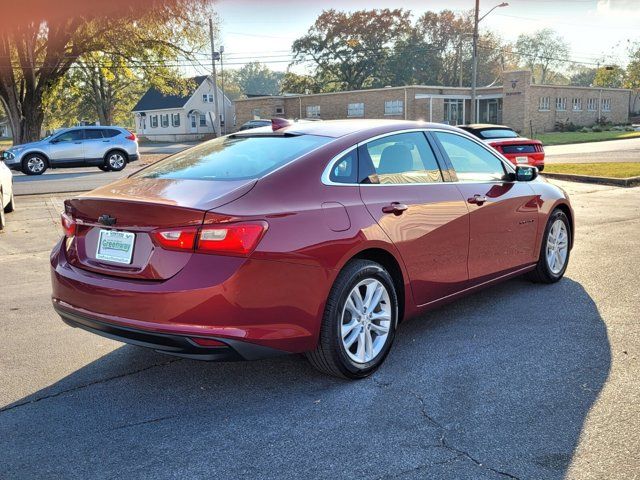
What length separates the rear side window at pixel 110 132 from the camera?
2300cm

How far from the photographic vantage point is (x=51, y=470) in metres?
2.88

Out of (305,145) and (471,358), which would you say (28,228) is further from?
(471,358)

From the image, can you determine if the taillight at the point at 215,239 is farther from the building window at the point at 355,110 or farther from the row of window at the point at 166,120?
the row of window at the point at 166,120

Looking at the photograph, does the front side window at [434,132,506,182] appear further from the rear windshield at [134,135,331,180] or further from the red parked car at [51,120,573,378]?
the rear windshield at [134,135,331,180]

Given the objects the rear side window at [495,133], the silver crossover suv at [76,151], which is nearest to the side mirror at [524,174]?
the rear side window at [495,133]

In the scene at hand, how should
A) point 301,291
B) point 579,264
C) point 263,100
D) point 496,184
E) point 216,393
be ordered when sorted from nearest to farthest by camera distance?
point 301,291, point 216,393, point 496,184, point 579,264, point 263,100

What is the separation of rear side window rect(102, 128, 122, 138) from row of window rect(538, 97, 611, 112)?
37.3 m

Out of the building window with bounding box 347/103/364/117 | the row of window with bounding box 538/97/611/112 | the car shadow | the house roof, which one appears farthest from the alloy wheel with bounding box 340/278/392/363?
the house roof

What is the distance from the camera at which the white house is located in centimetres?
6382

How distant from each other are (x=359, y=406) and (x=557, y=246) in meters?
3.42

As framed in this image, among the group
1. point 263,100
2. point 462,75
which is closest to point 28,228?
point 263,100

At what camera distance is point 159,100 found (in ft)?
223

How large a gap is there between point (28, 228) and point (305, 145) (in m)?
7.86

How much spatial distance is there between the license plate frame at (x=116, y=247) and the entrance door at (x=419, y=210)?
1467 millimetres
